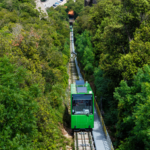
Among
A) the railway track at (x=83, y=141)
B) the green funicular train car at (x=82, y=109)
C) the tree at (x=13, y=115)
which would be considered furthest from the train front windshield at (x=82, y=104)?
the tree at (x=13, y=115)

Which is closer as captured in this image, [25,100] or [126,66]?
[25,100]

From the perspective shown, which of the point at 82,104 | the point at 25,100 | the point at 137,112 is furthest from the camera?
the point at 82,104

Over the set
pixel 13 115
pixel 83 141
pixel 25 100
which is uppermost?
pixel 25 100

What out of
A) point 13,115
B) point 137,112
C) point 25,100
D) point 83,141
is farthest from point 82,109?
point 13,115

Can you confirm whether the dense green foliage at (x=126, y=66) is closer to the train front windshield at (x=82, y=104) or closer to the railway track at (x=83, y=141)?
the railway track at (x=83, y=141)

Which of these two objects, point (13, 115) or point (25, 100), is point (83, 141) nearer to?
point (25, 100)

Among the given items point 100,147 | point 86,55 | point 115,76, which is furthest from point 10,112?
point 86,55

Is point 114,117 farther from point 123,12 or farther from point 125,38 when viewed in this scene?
point 123,12
